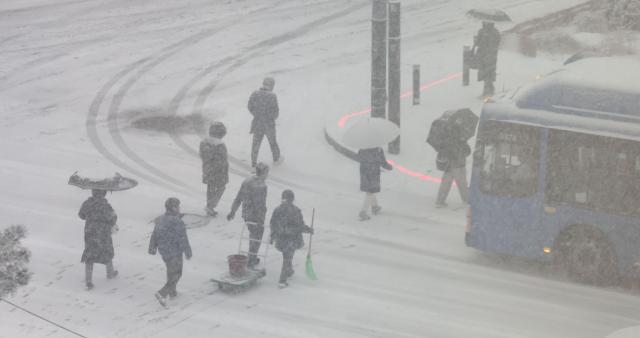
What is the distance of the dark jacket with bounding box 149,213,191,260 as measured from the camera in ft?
40.8

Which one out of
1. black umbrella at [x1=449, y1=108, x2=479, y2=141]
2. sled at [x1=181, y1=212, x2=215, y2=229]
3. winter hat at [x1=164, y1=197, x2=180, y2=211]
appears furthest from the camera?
black umbrella at [x1=449, y1=108, x2=479, y2=141]

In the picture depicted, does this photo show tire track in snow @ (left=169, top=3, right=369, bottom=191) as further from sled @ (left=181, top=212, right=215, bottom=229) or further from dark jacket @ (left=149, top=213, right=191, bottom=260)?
dark jacket @ (left=149, top=213, right=191, bottom=260)

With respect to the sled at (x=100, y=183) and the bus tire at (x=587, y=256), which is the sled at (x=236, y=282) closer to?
the sled at (x=100, y=183)

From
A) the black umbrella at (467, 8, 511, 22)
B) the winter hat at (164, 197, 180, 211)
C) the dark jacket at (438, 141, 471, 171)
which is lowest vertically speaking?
the winter hat at (164, 197, 180, 211)

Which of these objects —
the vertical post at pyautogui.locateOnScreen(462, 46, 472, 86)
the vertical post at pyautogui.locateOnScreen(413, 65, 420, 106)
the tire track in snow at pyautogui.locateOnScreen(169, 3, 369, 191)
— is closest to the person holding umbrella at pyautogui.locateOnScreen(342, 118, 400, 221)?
the tire track in snow at pyautogui.locateOnScreen(169, 3, 369, 191)

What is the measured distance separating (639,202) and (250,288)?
4.96 metres

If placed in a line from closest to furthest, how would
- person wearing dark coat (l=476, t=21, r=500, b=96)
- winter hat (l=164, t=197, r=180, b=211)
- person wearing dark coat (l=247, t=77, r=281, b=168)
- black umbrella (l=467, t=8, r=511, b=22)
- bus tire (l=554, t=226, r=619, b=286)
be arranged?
winter hat (l=164, t=197, r=180, b=211), bus tire (l=554, t=226, r=619, b=286), person wearing dark coat (l=247, t=77, r=281, b=168), black umbrella (l=467, t=8, r=511, b=22), person wearing dark coat (l=476, t=21, r=500, b=96)

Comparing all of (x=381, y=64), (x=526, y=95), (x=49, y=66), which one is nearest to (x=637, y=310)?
(x=526, y=95)

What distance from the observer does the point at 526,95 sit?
13617mm

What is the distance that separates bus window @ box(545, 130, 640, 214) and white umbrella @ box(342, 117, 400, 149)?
2795 millimetres

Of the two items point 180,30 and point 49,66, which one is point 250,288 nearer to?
point 49,66

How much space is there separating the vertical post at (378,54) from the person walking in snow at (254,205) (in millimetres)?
5150

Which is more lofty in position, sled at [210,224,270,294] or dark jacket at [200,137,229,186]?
dark jacket at [200,137,229,186]

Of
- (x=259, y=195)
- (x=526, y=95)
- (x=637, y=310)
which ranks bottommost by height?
(x=637, y=310)
